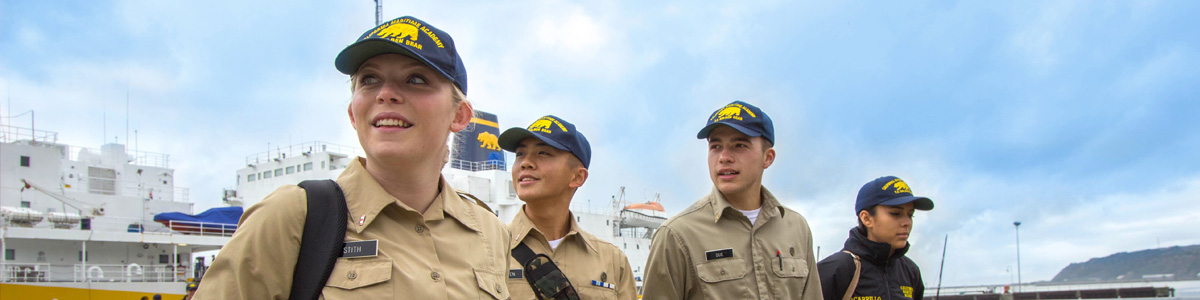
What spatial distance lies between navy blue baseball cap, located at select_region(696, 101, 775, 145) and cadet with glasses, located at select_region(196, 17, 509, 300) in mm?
1774

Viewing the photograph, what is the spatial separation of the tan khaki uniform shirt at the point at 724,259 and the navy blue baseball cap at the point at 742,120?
1.17 feet

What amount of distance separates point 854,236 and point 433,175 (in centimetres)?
336

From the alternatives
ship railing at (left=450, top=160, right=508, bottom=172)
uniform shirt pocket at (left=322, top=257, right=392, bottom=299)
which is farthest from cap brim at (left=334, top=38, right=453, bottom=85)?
ship railing at (left=450, top=160, right=508, bottom=172)

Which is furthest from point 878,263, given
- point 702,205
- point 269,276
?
point 269,276

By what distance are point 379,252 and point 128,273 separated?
826 inches

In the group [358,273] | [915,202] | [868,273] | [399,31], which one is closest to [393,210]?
[358,273]

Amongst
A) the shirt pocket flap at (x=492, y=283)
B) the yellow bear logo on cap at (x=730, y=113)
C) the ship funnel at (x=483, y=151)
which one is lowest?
the shirt pocket flap at (x=492, y=283)

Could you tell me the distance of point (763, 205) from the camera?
12.0 ft

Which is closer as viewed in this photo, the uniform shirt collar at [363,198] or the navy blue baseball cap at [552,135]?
the uniform shirt collar at [363,198]

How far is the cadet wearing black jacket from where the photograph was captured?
419 centimetres

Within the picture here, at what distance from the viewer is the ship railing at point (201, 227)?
20759 mm

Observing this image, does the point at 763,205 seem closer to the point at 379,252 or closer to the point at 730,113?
the point at 730,113

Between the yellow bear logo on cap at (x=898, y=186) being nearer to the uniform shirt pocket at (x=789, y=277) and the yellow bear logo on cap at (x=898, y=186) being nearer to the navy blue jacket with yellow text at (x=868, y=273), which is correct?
the navy blue jacket with yellow text at (x=868, y=273)

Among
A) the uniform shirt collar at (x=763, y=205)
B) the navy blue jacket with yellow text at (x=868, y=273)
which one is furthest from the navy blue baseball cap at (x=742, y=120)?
the navy blue jacket with yellow text at (x=868, y=273)
